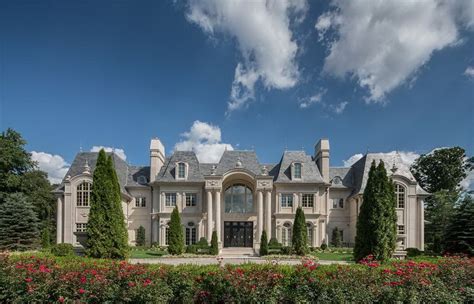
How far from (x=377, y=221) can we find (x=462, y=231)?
29.9ft

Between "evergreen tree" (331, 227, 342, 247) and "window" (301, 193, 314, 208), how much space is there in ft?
13.0

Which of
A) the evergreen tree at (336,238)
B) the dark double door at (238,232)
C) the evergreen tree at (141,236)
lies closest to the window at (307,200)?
the evergreen tree at (336,238)

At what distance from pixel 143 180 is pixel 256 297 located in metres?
30.3

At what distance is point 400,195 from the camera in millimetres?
32062

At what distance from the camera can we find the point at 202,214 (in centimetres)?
3350

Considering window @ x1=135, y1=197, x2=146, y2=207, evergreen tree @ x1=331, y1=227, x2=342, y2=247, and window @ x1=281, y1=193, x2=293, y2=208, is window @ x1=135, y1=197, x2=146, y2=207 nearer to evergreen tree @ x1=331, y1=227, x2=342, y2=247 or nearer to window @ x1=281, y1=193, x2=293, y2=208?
window @ x1=281, y1=193, x2=293, y2=208

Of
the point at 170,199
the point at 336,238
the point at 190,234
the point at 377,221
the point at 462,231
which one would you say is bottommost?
the point at 336,238

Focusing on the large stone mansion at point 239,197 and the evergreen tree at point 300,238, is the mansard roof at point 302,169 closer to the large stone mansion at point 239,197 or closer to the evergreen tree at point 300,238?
the large stone mansion at point 239,197

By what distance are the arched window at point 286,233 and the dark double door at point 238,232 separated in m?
3.38

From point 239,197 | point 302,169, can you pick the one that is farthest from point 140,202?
point 302,169

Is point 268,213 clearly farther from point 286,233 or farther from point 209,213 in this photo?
point 209,213

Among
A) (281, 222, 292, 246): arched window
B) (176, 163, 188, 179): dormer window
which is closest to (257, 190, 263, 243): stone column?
(281, 222, 292, 246): arched window

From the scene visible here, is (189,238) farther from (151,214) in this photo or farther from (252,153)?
(252,153)

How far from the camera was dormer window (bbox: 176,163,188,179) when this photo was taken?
3409cm
